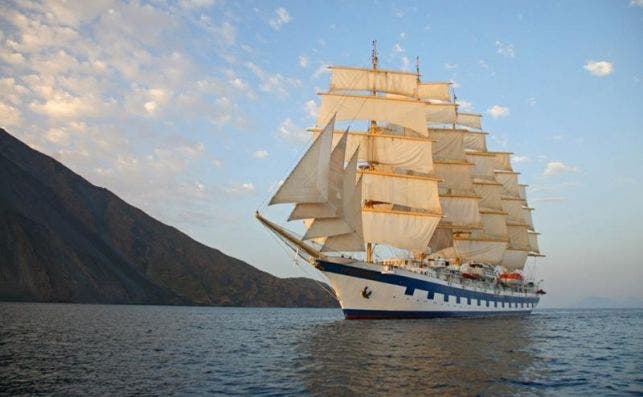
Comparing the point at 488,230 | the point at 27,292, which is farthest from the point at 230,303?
the point at 488,230

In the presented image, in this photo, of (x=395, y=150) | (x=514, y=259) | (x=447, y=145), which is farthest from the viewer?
(x=514, y=259)

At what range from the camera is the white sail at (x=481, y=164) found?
3337 inches

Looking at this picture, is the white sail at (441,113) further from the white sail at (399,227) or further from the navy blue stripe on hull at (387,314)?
the navy blue stripe on hull at (387,314)

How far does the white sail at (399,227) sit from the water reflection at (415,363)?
21364mm

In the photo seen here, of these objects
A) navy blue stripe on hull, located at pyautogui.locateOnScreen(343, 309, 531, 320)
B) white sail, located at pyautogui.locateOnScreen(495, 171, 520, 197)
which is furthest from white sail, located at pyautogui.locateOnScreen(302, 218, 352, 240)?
white sail, located at pyautogui.locateOnScreen(495, 171, 520, 197)

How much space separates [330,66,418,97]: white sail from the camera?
6294cm

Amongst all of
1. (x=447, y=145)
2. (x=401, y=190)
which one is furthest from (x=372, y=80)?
(x=447, y=145)

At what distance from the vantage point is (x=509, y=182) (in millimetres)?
94000

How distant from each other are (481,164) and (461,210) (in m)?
15.1

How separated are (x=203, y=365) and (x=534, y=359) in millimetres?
15713

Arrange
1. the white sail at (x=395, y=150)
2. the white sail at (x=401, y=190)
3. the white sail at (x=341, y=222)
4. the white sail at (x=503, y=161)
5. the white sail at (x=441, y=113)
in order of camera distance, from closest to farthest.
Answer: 1. the white sail at (x=341, y=222)
2. the white sail at (x=401, y=190)
3. the white sail at (x=395, y=150)
4. the white sail at (x=441, y=113)
5. the white sail at (x=503, y=161)

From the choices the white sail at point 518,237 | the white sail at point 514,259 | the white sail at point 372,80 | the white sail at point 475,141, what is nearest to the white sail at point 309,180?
the white sail at point 372,80

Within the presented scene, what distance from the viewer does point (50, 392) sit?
16.4 m

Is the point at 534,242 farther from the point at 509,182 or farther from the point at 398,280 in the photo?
the point at 398,280
